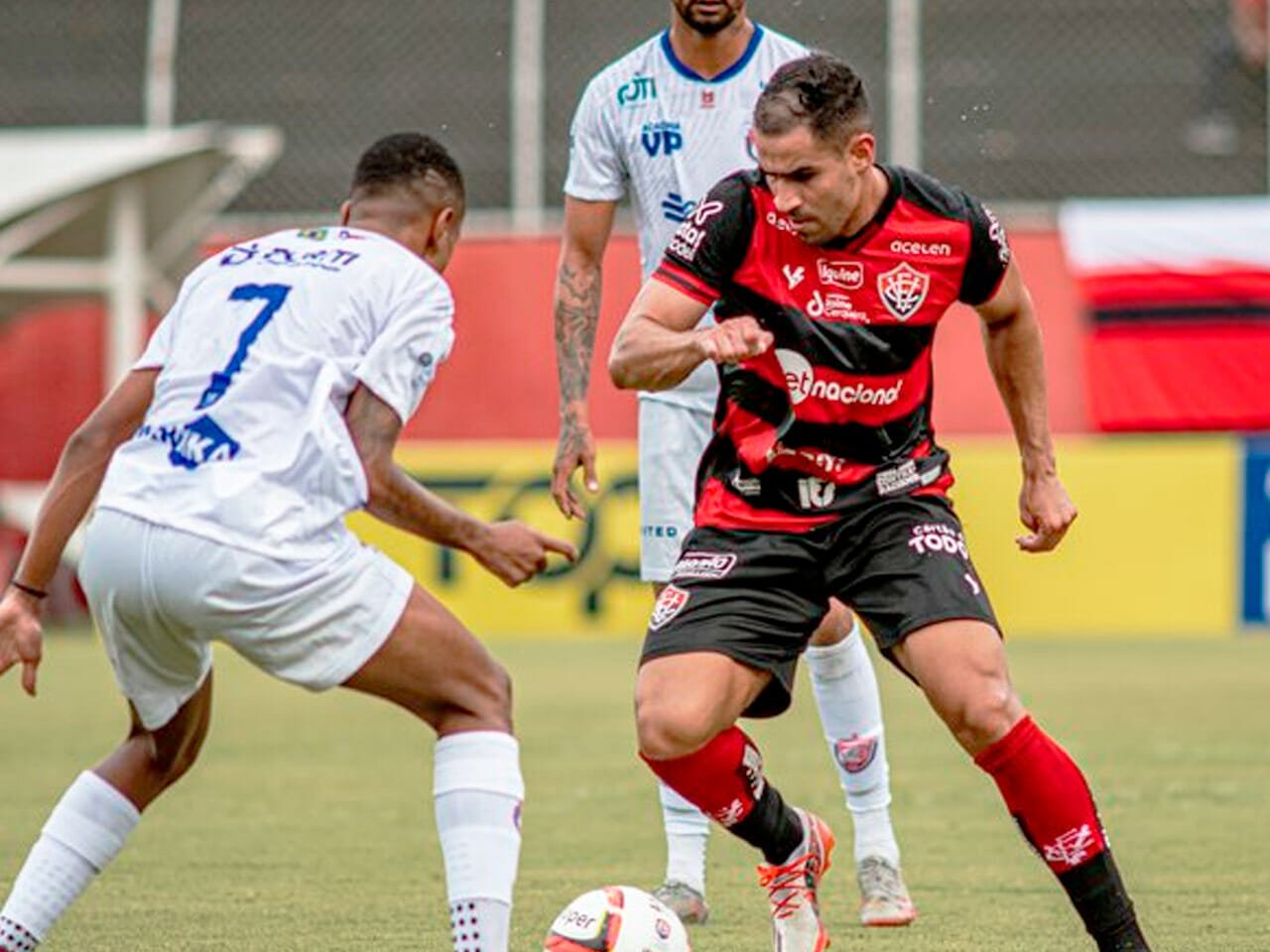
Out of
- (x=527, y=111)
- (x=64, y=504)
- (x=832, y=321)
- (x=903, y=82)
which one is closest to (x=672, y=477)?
(x=832, y=321)

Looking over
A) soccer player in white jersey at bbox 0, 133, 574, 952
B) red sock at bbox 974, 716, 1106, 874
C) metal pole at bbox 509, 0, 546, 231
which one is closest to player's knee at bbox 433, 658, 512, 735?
soccer player in white jersey at bbox 0, 133, 574, 952

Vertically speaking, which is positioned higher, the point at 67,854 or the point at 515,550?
the point at 515,550

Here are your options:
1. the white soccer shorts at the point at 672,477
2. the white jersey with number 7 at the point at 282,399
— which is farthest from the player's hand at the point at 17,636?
the white soccer shorts at the point at 672,477

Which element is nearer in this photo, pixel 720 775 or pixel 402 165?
pixel 402 165

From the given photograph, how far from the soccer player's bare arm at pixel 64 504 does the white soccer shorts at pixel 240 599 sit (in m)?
0.07

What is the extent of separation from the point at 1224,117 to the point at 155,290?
7.87m

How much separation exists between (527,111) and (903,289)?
1211cm

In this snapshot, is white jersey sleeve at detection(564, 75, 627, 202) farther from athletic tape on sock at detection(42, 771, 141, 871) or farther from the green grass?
athletic tape on sock at detection(42, 771, 141, 871)

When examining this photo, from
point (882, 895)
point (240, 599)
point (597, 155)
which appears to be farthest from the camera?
point (597, 155)

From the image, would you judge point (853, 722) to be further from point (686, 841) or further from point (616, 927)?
point (616, 927)

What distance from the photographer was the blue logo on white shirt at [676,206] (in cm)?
716

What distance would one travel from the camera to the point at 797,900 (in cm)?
609

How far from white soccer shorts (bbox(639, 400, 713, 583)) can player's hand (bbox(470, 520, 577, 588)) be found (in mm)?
2041

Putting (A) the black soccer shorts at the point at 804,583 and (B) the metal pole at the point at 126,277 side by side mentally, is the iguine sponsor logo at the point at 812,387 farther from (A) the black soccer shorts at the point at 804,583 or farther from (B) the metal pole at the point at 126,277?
(B) the metal pole at the point at 126,277
